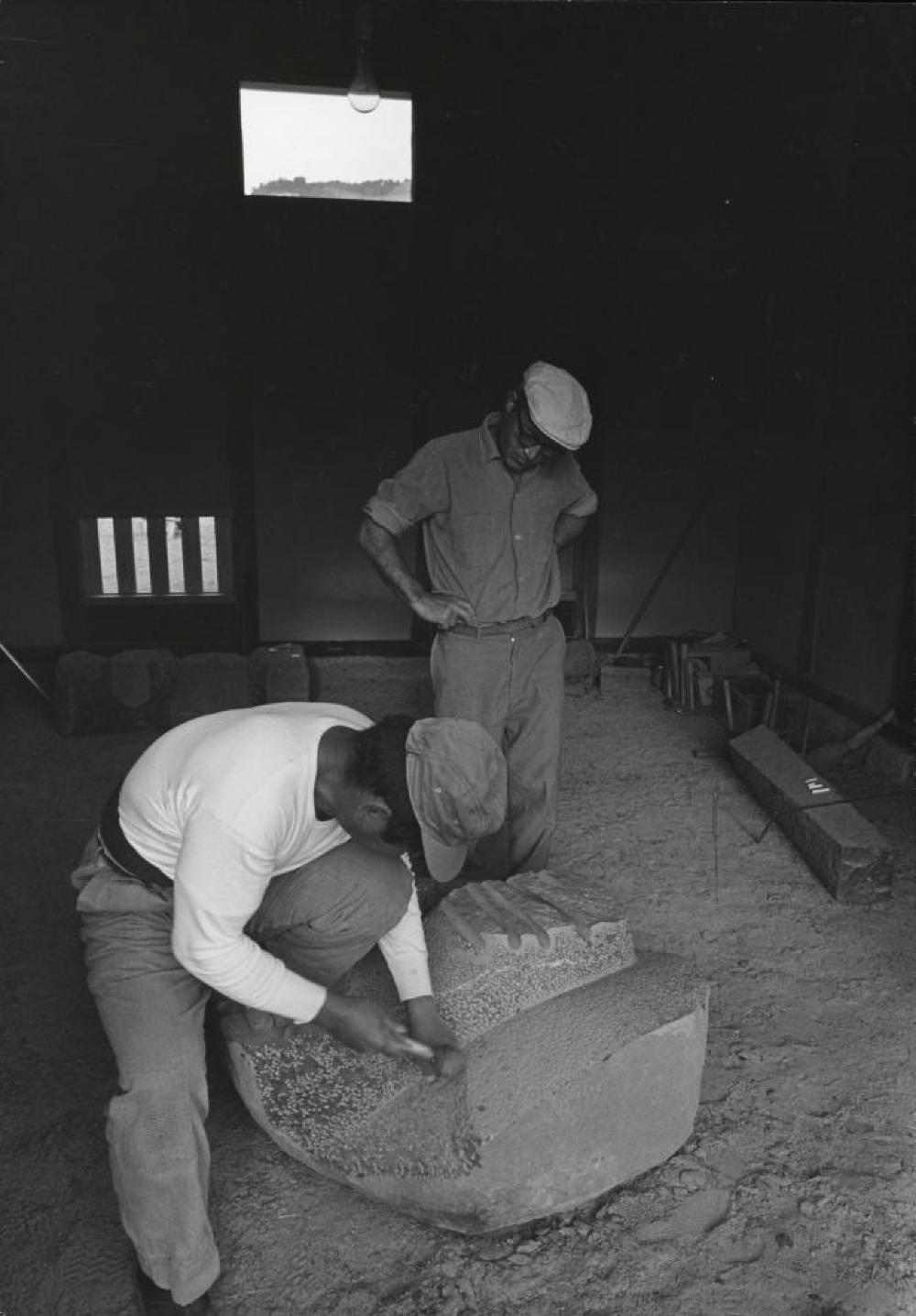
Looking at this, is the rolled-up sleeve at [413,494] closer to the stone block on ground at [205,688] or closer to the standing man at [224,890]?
the standing man at [224,890]

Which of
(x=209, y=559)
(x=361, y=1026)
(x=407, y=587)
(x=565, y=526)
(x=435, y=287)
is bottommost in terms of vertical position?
(x=209, y=559)

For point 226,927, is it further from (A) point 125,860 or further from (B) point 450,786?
(B) point 450,786

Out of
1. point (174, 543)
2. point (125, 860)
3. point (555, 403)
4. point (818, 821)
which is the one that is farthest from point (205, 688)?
point (125, 860)

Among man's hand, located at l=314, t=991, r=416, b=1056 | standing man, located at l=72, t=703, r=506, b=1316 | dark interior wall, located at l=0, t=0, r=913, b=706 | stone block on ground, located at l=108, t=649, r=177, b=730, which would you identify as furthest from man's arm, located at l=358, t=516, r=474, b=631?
dark interior wall, located at l=0, t=0, r=913, b=706

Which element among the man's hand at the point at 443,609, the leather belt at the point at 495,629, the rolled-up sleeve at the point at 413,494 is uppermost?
the rolled-up sleeve at the point at 413,494

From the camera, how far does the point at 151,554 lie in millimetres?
6359

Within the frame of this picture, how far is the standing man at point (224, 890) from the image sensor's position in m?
1.84

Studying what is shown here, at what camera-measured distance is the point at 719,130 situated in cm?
595

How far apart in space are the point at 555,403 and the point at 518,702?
3.31ft

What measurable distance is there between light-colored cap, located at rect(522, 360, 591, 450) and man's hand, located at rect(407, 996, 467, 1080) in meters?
1.73

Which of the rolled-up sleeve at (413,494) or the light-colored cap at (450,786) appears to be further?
the rolled-up sleeve at (413,494)

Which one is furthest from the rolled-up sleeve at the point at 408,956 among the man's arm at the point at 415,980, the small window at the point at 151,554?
the small window at the point at 151,554

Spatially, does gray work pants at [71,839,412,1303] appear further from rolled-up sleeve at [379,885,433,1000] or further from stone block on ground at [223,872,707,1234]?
stone block on ground at [223,872,707,1234]

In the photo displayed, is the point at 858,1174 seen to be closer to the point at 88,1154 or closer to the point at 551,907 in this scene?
the point at 551,907
